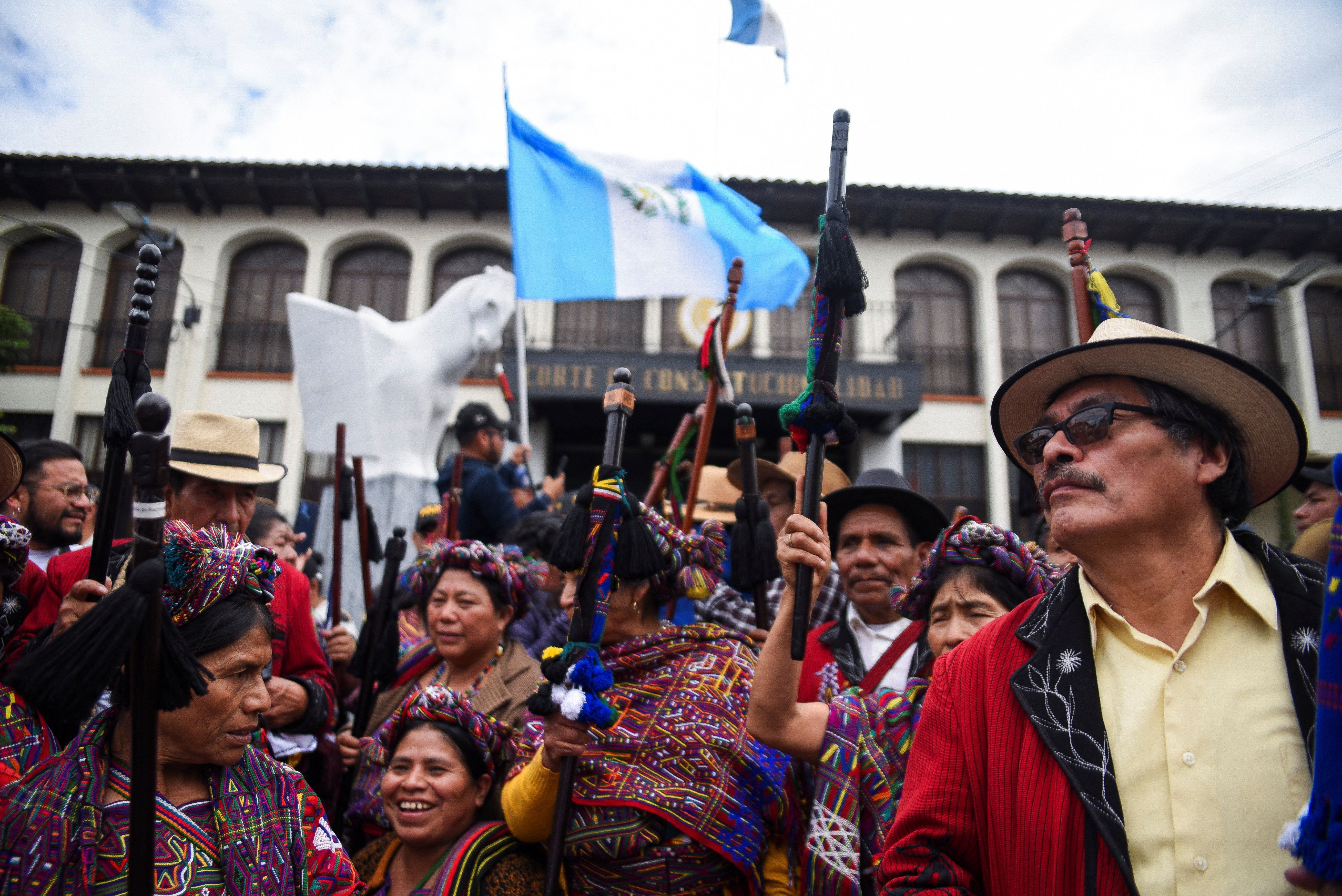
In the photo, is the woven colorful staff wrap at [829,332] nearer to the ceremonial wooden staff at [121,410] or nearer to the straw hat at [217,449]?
the ceremonial wooden staff at [121,410]

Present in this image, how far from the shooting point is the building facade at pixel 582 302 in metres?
14.0

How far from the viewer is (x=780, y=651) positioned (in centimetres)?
202

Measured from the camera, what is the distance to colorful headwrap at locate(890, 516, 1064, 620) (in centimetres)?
239

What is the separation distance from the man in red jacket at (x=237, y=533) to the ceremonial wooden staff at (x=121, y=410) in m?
0.47

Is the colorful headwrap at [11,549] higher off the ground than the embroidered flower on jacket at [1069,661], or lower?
higher

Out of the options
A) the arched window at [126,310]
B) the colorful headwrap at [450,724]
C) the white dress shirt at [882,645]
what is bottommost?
the colorful headwrap at [450,724]

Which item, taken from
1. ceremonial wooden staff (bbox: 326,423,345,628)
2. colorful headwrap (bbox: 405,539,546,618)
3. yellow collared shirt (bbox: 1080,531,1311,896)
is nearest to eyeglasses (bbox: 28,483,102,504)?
ceremonial wooden staff (bbox: 326,423,345,628)

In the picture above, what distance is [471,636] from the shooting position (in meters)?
3.27

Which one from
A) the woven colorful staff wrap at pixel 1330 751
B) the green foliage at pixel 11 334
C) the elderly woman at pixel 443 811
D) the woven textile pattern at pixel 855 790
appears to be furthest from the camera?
the green foliage at pixel 11 334

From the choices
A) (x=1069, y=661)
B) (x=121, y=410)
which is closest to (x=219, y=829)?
(x=121, y=410)

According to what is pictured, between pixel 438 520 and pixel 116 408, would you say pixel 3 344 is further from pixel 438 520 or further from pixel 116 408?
pixel 116 408

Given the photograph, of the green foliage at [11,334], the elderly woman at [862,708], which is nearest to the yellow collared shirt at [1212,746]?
the elderly woman at [862,708]

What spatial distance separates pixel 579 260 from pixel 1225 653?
4231 mm

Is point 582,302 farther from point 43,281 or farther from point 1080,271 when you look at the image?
point 1080,271
